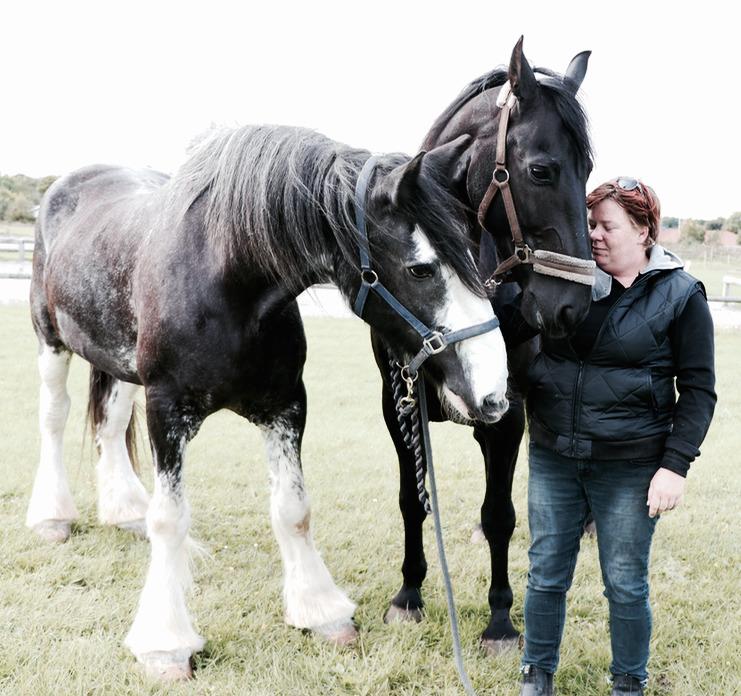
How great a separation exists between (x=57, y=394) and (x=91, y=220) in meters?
1.23

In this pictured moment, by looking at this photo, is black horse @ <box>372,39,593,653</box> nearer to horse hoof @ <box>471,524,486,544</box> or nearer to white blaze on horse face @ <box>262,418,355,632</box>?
white blaze on horse face @ <box>262,418,355,632</box>

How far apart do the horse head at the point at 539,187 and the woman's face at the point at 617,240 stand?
0.07 meters

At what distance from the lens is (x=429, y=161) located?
2525 mm

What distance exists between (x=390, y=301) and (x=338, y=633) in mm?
1618

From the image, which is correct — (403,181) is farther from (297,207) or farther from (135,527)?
(135,527)

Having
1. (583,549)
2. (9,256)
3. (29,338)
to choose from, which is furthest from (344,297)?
(9,256)

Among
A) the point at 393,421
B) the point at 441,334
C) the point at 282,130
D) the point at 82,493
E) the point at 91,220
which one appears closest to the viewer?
the point at 441,334

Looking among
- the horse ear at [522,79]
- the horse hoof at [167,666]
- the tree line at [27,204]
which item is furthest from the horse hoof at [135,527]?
the tree line at [27,204]

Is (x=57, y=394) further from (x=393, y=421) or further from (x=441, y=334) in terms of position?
(x=441, y=334)

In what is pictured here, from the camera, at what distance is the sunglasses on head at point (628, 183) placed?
7.89 feet

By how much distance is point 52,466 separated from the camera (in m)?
4.33

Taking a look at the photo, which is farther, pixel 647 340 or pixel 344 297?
pixel 344 297

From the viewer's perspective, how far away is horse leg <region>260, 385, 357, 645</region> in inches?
125

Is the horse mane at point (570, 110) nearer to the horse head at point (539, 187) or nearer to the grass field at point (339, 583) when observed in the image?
the horse head at point (539, 187)
